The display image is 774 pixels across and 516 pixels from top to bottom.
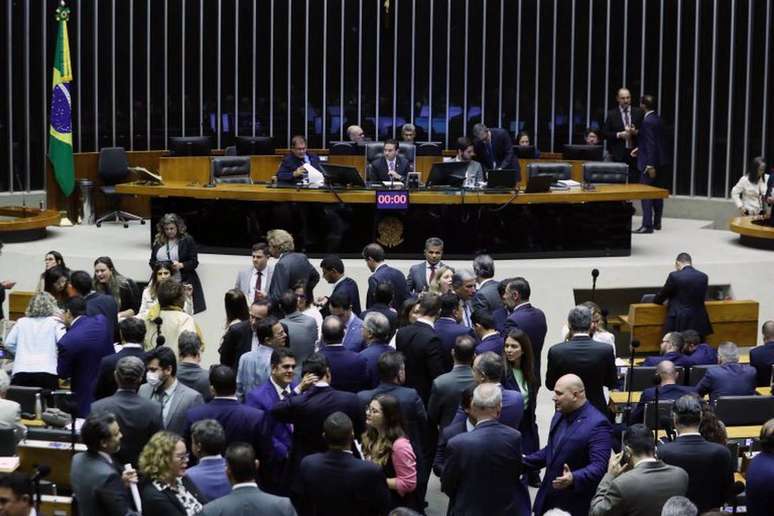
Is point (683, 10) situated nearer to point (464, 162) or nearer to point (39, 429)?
point (464, 162)

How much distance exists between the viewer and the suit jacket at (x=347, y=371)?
846cm

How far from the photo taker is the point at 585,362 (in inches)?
354

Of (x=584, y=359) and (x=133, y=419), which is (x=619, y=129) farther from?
(x=133, y=419)

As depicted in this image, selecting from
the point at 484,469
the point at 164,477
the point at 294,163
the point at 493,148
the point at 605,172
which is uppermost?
the point at 493,148

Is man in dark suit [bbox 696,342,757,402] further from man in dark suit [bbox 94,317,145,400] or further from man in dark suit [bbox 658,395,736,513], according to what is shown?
man in dark suit [bbox 94,317,145,400]

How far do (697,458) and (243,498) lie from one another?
2472 millimetres

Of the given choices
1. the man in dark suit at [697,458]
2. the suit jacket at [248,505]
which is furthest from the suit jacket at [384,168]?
the suit jacket at [248,505]

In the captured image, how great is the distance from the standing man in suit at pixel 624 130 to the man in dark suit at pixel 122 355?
10294mm

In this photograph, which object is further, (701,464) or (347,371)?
(347,371)

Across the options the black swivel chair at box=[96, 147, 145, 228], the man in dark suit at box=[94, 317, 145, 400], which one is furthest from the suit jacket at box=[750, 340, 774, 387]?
the black swivel chair at box=[96, 147, 145, 228]

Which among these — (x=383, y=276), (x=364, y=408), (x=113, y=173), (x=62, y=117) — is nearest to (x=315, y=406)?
(x=364, y=408)

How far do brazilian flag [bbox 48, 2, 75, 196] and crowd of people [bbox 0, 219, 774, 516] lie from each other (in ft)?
22.4

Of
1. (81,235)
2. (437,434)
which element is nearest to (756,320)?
(437,434)

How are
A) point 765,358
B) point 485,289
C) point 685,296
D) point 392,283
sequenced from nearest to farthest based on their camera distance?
point 485,289
point 765,358
point 392,283
point 685,296
